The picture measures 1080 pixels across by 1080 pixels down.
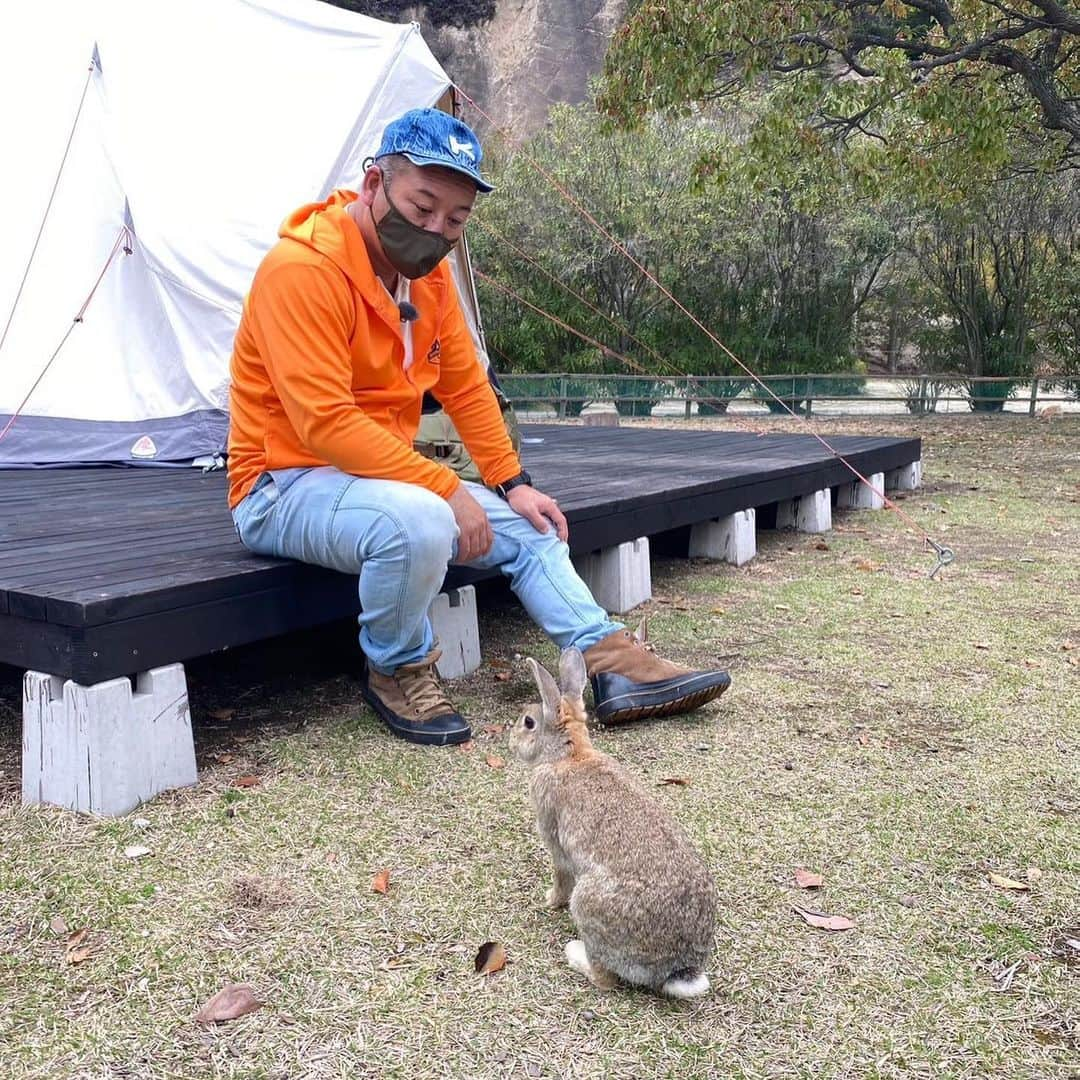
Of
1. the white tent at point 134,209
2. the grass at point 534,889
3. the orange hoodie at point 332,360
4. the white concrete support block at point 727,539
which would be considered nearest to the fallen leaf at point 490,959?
the grass at point 534,889

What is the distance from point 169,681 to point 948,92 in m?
8.81

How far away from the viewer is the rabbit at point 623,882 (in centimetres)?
186

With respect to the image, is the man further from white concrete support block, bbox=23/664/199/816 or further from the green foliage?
the green foliage

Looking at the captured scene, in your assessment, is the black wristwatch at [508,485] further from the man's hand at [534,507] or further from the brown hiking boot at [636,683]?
the brown hiking boot at [636,683]

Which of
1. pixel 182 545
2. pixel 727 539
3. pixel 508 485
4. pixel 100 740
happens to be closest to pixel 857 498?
pixel 727 539

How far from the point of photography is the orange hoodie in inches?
106

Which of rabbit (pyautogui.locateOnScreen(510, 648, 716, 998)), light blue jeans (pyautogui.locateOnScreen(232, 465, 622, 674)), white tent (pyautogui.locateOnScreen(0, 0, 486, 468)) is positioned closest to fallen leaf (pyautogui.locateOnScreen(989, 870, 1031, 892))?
rabbit (pyautogui.locateOnScreen(510, 648, 716, 998))

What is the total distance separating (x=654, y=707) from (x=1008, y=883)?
110 cm

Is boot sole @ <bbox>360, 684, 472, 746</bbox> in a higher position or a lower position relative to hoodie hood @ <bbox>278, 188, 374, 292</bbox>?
lower

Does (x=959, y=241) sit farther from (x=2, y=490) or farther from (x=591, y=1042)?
(x=591, y=1042)

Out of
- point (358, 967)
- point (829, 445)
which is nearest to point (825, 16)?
point (829, 445)

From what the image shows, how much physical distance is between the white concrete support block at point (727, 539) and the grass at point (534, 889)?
1548mm

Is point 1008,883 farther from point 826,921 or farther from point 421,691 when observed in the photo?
point 421,691

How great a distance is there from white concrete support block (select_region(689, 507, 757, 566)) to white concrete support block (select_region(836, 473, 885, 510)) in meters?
2.04
